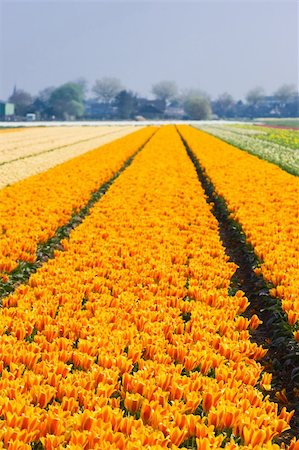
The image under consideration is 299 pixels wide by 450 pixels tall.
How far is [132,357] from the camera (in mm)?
4500

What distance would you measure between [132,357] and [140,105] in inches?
6070

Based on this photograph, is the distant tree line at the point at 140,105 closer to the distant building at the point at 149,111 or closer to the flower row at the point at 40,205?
the distant building at the point at 149,111

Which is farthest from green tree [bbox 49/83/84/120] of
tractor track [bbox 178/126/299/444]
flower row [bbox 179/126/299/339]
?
tractor track [bbox 178/126/299/444]

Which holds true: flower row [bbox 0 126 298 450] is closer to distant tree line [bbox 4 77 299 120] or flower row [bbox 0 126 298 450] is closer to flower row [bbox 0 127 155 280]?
flower row [bbox 0 127 155 280]

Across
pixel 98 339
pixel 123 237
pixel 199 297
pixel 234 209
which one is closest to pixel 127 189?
pixel 234 209

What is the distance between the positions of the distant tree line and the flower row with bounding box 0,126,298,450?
391ft

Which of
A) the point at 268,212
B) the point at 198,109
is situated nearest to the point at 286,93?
the point at 198,109

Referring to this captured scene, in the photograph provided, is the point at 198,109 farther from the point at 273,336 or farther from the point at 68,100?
the point at 273,336

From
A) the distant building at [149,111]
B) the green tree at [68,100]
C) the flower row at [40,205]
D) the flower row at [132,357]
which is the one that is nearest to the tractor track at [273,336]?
the flower row at [132,357]

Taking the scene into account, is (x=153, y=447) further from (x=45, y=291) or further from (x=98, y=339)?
(x=45, y=291)

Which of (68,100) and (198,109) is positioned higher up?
(68,100)

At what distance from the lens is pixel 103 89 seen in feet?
618

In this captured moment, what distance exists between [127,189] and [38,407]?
10459 mm

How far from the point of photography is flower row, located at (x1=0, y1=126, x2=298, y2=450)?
11.4ft
